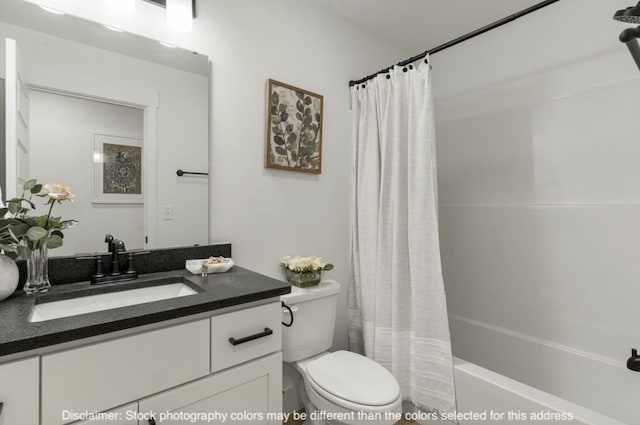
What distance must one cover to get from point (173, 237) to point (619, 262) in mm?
2276

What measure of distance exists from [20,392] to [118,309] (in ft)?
0.83

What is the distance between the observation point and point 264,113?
5.84 feet

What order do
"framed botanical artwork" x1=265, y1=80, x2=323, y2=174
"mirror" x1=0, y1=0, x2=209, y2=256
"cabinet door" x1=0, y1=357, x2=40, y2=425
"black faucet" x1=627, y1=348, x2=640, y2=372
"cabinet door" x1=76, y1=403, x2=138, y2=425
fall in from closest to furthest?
"cabinet door" x1=0, y1=357, x2=40, y2=425
"cabinet door" x1=76, y1=403, x2=138, y2=425
"mirror" x1=0, y1=0, x2=209, y2=256
"black faucet" x1=627, y1=348, x2=640, y2=372
"framed botanical artwork" x1=265, y1=80, x2=323, y2=174

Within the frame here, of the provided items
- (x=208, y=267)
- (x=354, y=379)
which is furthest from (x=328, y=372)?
(x=208, y=267)

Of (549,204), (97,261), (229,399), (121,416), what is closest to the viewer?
(121,416)

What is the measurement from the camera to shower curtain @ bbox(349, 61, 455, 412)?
1.66 meters

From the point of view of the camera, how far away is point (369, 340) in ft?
6.33

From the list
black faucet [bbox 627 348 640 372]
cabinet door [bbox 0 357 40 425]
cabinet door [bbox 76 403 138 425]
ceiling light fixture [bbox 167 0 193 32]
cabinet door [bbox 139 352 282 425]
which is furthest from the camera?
black faucet [bbox 627 348 640 372]

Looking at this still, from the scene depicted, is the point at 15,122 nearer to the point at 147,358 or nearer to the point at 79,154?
the point at 79,154

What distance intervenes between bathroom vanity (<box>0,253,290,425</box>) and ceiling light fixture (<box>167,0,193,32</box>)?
1.13 meters

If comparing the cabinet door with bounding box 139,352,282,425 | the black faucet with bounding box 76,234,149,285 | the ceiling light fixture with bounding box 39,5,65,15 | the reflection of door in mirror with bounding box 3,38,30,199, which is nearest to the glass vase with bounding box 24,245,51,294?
the black faucet with bounding box 76,234,149,285

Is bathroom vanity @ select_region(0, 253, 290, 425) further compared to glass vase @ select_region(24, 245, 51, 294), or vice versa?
glass vase @ select_region(24, 245, 51, 294)

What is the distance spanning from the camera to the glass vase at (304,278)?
1734 mm

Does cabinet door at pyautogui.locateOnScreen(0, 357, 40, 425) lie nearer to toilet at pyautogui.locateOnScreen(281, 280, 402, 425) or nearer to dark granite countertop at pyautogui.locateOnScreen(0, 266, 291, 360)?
dark granite countertop at pyautogui.locateOnScreen(0, 266, 291, 360)
